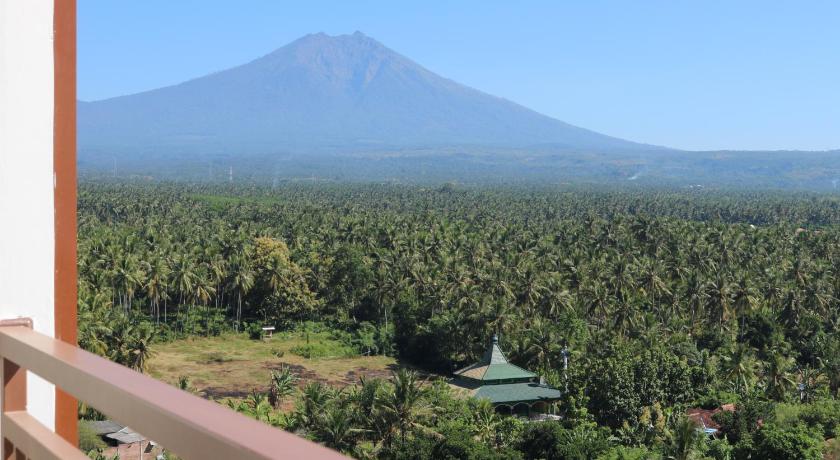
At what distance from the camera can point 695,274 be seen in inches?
1762

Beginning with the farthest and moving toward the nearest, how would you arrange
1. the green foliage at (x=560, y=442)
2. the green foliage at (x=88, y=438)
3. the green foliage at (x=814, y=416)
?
the green foliage at (x=814, y=416), the green foliage at (x=560, y=442), the green foliage at (x=88, y=438)

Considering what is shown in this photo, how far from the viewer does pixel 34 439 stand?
2119 millimetres

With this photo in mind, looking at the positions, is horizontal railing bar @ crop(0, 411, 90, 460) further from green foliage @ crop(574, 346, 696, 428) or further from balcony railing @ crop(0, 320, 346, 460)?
green foliage @ crop(574, 346, 696, 428)

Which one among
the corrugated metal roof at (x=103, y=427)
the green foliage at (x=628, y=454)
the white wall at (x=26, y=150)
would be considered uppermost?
the white wall at (x=26, y=150)

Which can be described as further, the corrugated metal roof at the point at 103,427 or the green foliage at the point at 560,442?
the corrugated metal roof at the point at 103,427

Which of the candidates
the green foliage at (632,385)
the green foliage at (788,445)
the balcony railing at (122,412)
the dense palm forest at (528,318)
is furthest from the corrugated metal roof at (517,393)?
the balcony railing at (122,412)

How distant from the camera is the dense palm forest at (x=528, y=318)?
23.7 metres

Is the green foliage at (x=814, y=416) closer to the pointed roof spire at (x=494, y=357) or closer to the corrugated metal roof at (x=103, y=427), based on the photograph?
the pointed roof spire at (x=494, y=357)

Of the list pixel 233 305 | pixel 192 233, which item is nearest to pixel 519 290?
pixel 233 305

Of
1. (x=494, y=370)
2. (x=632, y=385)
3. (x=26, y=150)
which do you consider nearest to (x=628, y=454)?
(x=632, y=385)

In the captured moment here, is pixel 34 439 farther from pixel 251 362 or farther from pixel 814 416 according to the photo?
pixel 251 362

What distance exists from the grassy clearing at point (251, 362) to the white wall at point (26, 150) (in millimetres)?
30222

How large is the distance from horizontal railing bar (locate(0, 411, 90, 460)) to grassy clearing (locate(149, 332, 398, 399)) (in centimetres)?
A: 3042

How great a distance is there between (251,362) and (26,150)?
3639cm
